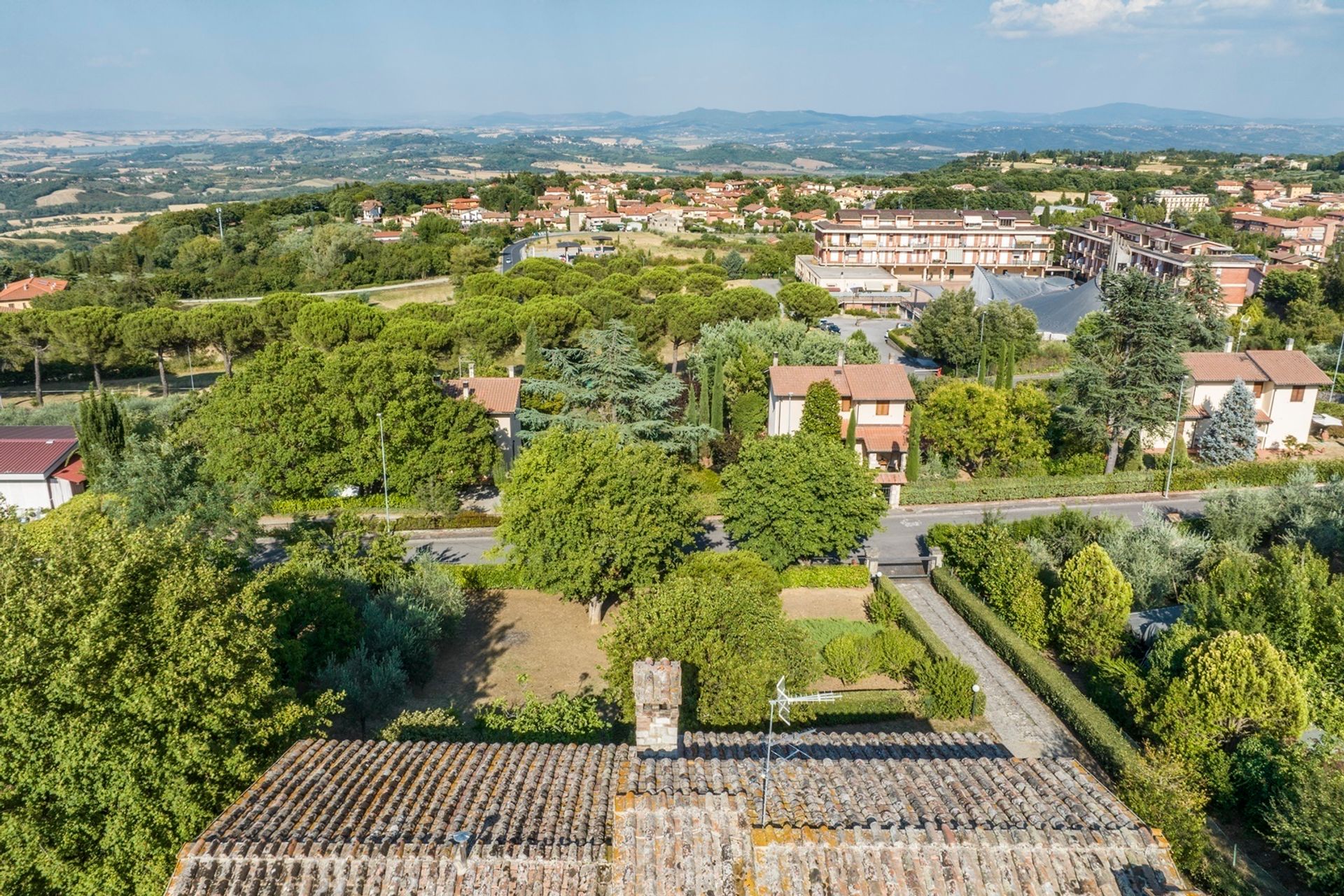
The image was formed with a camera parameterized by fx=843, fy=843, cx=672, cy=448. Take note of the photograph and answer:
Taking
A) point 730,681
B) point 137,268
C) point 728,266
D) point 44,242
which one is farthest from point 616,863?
point 44,242

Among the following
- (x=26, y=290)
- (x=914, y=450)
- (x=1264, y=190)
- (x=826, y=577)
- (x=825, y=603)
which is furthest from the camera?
(x=1264, y=190)

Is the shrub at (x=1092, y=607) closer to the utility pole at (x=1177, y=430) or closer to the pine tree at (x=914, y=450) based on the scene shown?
the pine tree at (x=914, y=450)

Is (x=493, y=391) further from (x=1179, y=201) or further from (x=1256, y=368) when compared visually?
(x=1179, y=201)

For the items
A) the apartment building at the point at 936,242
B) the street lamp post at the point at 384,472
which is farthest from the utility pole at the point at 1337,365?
the street lamp post at the point at 384,472

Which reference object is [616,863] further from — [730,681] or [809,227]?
[809,227]

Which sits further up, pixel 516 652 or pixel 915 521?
pixel 915 521

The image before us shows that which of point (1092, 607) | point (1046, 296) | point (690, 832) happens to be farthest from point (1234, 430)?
point (690, 832)

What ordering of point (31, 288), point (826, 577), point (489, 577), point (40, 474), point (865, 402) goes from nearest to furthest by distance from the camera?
point (489, 577)
point (826, 577)
point (40, 474)
point (865, 402)
point (31, 288)

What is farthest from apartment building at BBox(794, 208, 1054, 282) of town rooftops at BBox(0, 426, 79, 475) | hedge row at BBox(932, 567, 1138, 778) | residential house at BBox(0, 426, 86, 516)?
residential house at BBox(0, 426, 86, 516)
